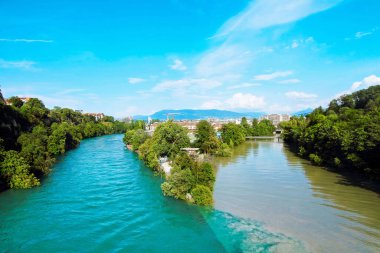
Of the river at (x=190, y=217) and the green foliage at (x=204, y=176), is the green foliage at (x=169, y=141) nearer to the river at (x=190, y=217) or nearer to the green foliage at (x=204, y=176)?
the river at (x=190, y=217)

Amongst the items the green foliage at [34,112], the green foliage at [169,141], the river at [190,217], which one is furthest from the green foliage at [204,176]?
the green foliage at [34,112]

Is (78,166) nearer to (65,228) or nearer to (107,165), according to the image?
(107,165)

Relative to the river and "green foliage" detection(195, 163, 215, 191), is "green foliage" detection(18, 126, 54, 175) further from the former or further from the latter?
"green foliage" detection(195, 163, 215, 191)

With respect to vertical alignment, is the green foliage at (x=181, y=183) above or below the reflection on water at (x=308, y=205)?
above

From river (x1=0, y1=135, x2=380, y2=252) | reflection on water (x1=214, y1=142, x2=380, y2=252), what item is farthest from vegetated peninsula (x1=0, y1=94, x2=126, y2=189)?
reflection on water (x1=214, y1=142, x2=380, y2=252)

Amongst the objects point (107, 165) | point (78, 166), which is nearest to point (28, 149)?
point (78, 166)

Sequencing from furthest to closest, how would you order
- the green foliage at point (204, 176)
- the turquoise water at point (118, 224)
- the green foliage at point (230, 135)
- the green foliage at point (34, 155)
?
1. the green foliage at point (230, 135)
2. the green foliage at point (34, 155)
3. the green foliage at point (204, 176)
4. the turquoise water at point (118, 224)

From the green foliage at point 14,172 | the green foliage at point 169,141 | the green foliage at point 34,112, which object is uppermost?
the green foliage at point 34,112
